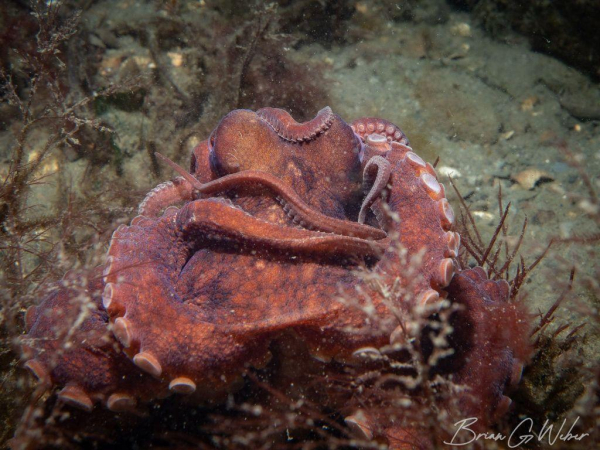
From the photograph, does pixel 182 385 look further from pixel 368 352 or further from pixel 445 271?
pixel 445 271

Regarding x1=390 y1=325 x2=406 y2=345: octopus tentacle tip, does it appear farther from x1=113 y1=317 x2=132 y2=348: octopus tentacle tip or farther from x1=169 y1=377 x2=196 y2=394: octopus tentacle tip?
x1=113 y1=317 x2=132 y2=348: octopus tentacle tip

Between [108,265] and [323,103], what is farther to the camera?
[323,103]

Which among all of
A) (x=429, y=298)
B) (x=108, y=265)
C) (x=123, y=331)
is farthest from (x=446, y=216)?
(x=108, y=265)

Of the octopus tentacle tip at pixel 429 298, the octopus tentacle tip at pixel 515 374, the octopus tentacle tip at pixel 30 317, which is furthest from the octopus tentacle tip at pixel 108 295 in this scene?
the octopus tentacle tip at pixel 515 374

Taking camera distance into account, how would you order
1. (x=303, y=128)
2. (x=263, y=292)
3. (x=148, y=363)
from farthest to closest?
1. (x=303, y=128)
2. (x=263, y=292)
3. (x=148, y=363)

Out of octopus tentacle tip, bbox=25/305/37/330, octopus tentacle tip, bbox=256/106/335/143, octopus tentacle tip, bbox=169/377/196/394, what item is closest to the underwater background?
octopus tentacle tip, bbox=25/305/37/330

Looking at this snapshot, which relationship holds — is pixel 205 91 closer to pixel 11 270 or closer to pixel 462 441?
pixel 11 270
